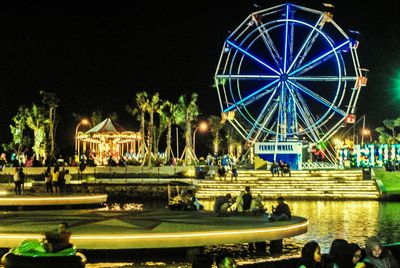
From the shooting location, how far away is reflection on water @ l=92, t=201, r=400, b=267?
15.8 m

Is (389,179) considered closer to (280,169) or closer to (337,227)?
(280,169)

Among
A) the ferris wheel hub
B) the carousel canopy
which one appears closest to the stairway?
the ferris wheel hub

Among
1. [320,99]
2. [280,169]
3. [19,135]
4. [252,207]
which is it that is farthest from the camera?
[19,135]

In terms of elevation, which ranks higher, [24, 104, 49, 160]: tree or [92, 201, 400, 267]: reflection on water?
[24, 104, 49, 160]: tree

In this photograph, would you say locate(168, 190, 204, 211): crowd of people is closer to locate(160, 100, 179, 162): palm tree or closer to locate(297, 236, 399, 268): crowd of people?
locate(297, 236, 399, 268): crowd of people

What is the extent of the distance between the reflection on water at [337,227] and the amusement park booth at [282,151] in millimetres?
16131

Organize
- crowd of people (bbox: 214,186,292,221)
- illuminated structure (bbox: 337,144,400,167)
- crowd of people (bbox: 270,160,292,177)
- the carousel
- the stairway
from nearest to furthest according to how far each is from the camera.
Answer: crowd of people (bbox: 214,186,292,221)
the stairway
crowd of people (bbox: 270,160,292,177)
illuminated structure (bbox: 337,144,400,167)
the carousel

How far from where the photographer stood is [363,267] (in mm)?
7277

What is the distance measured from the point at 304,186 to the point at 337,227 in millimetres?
17881

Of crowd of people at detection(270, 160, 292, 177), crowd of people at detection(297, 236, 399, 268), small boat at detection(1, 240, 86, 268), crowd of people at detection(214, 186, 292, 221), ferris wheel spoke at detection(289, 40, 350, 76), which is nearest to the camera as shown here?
crowd of people at detection(297, 236, 399, 268)

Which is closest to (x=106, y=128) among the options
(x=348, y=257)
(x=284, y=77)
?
(x=284, y=77)

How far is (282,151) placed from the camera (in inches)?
1860

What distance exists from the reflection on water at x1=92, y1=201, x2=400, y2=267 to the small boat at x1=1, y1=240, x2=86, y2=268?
3.98 meters

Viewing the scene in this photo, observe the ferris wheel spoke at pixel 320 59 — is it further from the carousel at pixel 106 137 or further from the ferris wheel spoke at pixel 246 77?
the carousel at pixel 106 137
